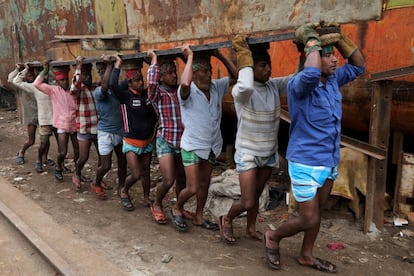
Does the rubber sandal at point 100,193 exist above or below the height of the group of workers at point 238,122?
below

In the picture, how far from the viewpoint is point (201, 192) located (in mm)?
3855

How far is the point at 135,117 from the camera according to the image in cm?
420

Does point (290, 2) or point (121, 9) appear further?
point (121, 9)

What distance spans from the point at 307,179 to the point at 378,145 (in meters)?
1.15

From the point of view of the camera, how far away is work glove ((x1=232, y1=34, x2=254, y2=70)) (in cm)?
288

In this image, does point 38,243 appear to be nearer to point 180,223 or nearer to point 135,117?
point 180,223

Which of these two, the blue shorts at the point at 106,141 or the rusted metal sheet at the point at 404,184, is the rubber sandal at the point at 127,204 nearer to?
the blue shorts at the point at 106,141

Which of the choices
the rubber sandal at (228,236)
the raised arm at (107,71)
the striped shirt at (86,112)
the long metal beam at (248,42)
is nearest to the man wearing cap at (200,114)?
the long metal beam at (248,42)

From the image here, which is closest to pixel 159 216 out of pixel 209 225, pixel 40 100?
pixel 209 225

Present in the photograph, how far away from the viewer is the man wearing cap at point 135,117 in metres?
4.14

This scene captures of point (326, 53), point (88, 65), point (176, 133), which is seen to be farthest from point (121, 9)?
point (326, 53)

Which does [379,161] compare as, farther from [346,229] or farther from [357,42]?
[357,42]

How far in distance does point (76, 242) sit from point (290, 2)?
3190mm

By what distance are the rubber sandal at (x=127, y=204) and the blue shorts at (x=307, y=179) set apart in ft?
7.76
